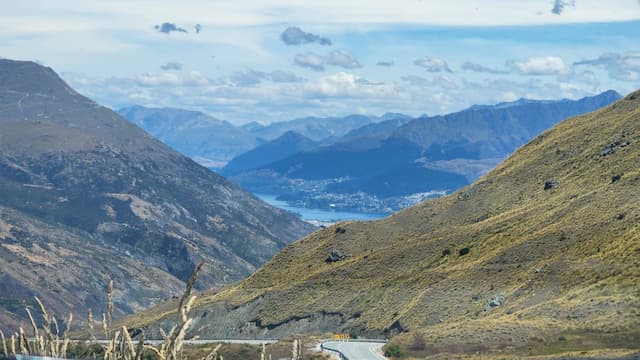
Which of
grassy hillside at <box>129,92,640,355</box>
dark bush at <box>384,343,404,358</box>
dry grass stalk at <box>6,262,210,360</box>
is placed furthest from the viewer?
dark bush at <box>384,343,404,358</box>

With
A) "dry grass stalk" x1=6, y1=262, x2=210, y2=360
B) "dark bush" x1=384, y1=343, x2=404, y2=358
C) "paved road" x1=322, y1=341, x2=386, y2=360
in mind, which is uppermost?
"dry grass stalk" x1=6, y1=262, x2=210, y2=360

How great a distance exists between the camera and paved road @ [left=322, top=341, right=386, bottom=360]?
118 metres

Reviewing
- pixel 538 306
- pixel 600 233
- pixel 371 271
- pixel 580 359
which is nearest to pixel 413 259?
pixel 371 271

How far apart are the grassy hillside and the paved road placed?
12.5 feet

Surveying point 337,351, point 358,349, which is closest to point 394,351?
point 337,351

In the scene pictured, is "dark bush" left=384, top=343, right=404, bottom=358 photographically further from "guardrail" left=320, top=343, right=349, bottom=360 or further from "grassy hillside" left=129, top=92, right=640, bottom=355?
"guardrail" left=320, top=343, right=349, bottom=360

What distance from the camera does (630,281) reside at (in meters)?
122

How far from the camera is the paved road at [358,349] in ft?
388

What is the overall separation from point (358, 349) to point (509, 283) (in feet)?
105

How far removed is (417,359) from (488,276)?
4898 cm

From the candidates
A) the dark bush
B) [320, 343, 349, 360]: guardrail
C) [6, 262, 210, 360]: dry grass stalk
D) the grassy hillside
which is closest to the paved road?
[320, 343, 349, 360]: guardrail

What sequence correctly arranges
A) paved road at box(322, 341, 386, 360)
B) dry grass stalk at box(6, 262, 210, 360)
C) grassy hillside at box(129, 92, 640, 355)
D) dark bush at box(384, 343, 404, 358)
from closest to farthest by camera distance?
dry grass stalk at box(6, 262, 210, 360) < grassy hillside at box(129, 92, 640, 355) < dark bush at box(384, 343, 404, 358) < paved road at box(322, 341, 386, 360)

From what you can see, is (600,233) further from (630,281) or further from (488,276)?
(630,281)

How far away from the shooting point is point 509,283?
150 meters
